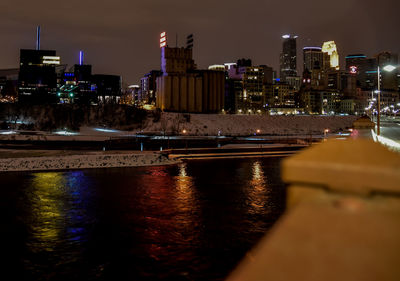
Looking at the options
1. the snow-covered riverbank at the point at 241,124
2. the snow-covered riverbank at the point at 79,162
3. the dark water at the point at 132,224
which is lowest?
the dark water at the point at 132,224

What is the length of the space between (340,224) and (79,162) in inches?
995

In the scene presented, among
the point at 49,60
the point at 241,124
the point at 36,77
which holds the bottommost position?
the point at 241,124

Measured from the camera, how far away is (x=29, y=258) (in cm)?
807

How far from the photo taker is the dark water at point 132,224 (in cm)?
761

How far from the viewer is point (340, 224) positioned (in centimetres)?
147

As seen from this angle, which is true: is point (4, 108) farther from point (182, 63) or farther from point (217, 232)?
point (217, 232)

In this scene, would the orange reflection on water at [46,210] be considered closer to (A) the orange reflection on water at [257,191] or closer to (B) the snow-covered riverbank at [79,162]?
(B) the snow-covered riverbank at [79,162]

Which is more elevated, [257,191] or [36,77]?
[36,77]

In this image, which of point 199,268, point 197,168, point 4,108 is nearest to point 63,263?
point 199,268

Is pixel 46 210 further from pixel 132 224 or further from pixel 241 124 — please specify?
pixel 241 124

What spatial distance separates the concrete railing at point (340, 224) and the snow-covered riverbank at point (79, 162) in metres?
24.3

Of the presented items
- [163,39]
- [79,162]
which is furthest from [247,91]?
[79,162]

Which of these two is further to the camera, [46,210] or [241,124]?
[241,124]

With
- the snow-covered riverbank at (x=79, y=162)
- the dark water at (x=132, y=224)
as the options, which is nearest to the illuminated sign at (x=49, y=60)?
the snow-covered riverbank at (x=79, y=162)
